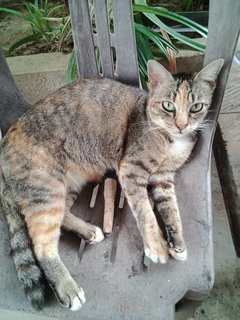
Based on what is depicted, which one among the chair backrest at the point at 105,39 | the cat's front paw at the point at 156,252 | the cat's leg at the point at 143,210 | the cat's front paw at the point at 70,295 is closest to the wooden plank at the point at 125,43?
the chair backrest at the point at 105,39

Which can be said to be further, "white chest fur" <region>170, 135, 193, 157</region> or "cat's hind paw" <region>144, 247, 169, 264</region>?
"white chest fur" <region>170, 135, 193, 157</region>

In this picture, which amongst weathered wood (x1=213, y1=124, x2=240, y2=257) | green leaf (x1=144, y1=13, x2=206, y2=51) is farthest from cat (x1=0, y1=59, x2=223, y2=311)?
green leaf (x1=144, y1=13, x2=206, y2=51)

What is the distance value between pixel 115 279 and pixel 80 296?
0.09 m

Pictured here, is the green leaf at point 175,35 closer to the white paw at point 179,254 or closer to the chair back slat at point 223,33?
the chair back slat at point 223,33

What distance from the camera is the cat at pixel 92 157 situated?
2.93 ft

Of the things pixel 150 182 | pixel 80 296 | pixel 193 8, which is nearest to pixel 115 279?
pixel 80 296

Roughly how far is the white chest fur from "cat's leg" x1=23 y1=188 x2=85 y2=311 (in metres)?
0.34

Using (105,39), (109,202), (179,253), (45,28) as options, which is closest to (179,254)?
(179,253)

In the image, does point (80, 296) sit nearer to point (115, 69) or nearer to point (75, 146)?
point (75, 146)

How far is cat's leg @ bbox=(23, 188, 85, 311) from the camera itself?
86 cm

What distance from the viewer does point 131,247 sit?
90cm

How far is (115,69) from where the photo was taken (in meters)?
1.10

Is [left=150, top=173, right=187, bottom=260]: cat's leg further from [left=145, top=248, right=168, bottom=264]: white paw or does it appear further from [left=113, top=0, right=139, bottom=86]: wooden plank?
[left=113, top=0, right=139, bottom=86]: wooden plank

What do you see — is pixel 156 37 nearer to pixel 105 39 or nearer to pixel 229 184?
pixel 105 39
